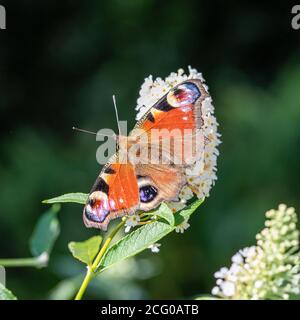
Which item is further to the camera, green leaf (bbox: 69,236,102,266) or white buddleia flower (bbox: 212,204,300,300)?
green leaf (bbox: 69,236,102,266)

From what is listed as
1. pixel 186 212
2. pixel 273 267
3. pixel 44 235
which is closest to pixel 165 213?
pixel 186 212

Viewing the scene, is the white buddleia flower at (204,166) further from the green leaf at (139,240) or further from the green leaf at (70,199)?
the green leaf at (70,199)

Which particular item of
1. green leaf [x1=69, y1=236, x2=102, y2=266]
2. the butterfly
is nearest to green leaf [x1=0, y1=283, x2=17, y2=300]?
green leaf [x1=69, y1=236, x2=102, y2=266]

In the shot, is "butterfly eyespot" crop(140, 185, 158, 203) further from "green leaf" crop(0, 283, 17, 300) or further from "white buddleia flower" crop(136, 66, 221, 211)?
"green leaf" crop(0, 283, 17, 300)

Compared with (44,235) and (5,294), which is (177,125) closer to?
(44,235)
